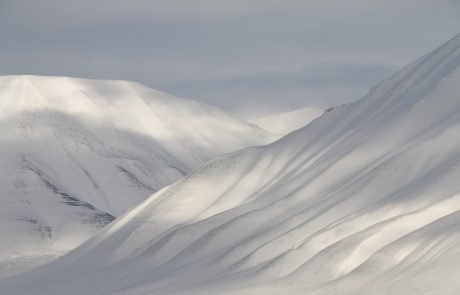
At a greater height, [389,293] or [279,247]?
[279,247]

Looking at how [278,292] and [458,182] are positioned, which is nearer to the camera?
[278,292]

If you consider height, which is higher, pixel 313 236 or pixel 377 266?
pixel 313 236

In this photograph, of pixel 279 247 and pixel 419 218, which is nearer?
pixel 419 218

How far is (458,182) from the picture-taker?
183500 mm

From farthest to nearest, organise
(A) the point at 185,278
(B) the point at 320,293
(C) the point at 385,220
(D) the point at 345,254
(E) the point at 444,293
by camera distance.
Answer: (A) the point at 185,278 < (C) the point at 385,220 < (D) the point at 345,254 < (B) the point at 320,293 < (E) the point at 444,293

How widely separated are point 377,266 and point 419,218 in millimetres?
21553

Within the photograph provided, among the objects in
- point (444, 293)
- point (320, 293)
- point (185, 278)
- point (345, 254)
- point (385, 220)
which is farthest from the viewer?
point (185, 278)

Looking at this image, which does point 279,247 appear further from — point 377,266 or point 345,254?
point 377,266

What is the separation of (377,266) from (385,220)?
971 inches

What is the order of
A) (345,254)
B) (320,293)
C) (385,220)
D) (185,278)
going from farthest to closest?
(185,278)
(385,220)
(345,254)
(320,293)

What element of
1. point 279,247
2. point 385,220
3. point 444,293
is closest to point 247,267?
point 279,247

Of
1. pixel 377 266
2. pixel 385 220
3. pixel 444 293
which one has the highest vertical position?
pixel 385 220

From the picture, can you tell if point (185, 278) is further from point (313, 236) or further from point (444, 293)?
point (444, 293)

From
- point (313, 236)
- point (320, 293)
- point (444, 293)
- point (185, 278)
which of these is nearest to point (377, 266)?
point (320, 293)
